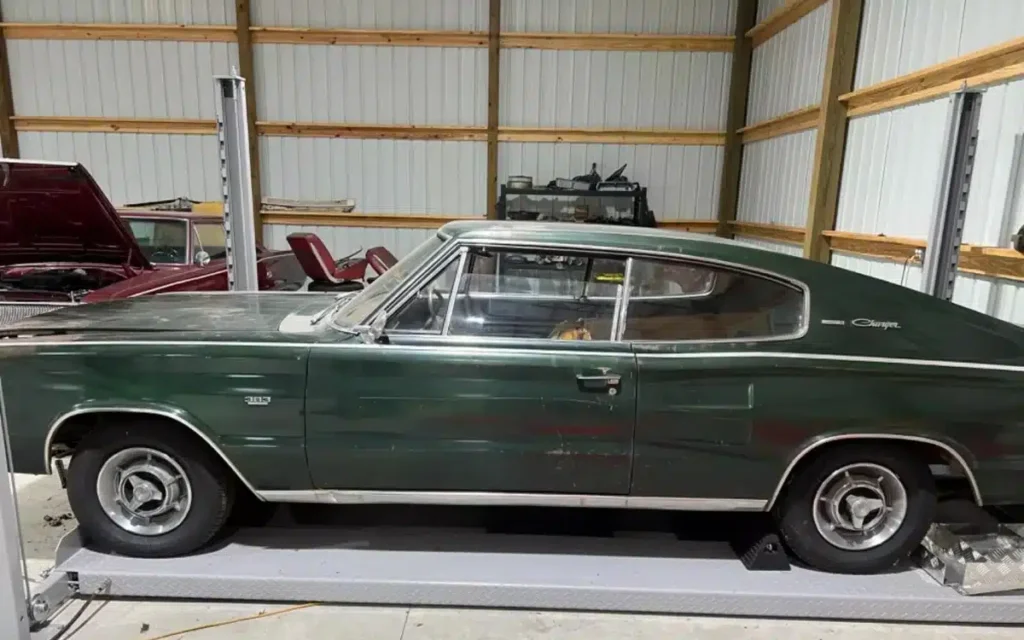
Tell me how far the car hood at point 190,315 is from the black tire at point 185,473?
18.5 inches

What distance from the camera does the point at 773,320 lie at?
263 cm

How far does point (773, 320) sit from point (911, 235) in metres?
3.65

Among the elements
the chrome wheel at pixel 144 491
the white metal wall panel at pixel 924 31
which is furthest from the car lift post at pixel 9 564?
the white metal wall panel at pixel 924 31

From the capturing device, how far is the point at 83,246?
5.41 m

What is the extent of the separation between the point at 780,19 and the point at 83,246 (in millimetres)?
8481

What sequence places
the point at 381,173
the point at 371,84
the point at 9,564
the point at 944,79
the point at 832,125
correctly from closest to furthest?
the point at 9,564, the point at 944,79, the point at 832,125, the point at 371,84, the point at 381,173

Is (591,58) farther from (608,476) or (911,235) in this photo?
(608,476)

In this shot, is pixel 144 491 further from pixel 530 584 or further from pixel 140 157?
pixel 140 157

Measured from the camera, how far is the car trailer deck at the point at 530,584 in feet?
8.40

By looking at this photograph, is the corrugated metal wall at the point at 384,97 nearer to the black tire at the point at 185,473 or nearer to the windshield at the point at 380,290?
the windshield at the point at 380,290

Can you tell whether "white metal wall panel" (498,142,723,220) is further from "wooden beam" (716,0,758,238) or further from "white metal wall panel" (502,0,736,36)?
"white metal wall panel" (502,0,736,36)

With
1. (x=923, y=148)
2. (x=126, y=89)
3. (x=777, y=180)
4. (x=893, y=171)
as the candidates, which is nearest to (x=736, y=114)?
(x=777, y=180)

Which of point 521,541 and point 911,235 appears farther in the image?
point 911,235

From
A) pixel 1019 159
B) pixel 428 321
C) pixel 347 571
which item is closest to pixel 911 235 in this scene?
pixel 1019 159
